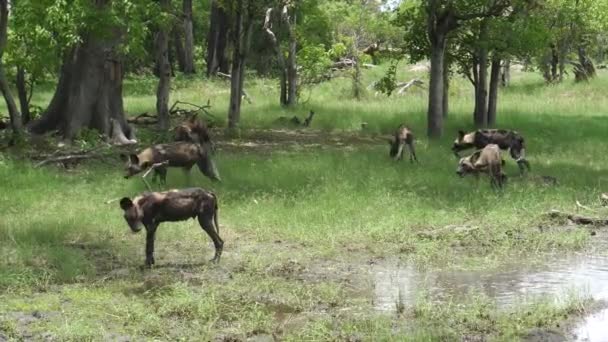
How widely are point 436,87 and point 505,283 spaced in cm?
1424

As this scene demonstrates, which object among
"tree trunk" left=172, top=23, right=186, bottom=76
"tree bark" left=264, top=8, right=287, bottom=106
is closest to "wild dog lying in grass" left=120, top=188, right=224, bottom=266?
"tree bark" left=264, top=8, right=287, bottom=106

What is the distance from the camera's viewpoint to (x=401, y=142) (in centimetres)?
2042

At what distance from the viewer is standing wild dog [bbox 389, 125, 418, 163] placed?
66.6 feet

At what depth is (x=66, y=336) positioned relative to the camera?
8.28 m

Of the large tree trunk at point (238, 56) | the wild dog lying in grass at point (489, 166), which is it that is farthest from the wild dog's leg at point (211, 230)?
the large tree trunk at point (238, 56)

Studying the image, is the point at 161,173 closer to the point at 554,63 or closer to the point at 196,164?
the point at 196,164

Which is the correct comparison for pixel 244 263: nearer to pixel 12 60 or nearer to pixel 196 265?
pixel 196 265

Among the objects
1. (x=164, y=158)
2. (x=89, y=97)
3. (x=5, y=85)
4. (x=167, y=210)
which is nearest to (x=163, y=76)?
(x=89, y=97)

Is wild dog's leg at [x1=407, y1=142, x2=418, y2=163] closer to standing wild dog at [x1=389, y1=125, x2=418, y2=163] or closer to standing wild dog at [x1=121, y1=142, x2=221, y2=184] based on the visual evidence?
standing wild dog at [x1=389, y1=125, x2=418, y2=163]

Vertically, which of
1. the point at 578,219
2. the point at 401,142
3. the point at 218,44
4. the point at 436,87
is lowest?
the point at 578,219

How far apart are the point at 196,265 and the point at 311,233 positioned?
7.92 ft

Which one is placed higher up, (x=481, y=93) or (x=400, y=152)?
(x=481, y=93)

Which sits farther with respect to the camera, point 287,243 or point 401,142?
point 401,142

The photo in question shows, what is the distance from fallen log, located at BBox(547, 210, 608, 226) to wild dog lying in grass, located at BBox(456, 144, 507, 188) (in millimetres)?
2027
